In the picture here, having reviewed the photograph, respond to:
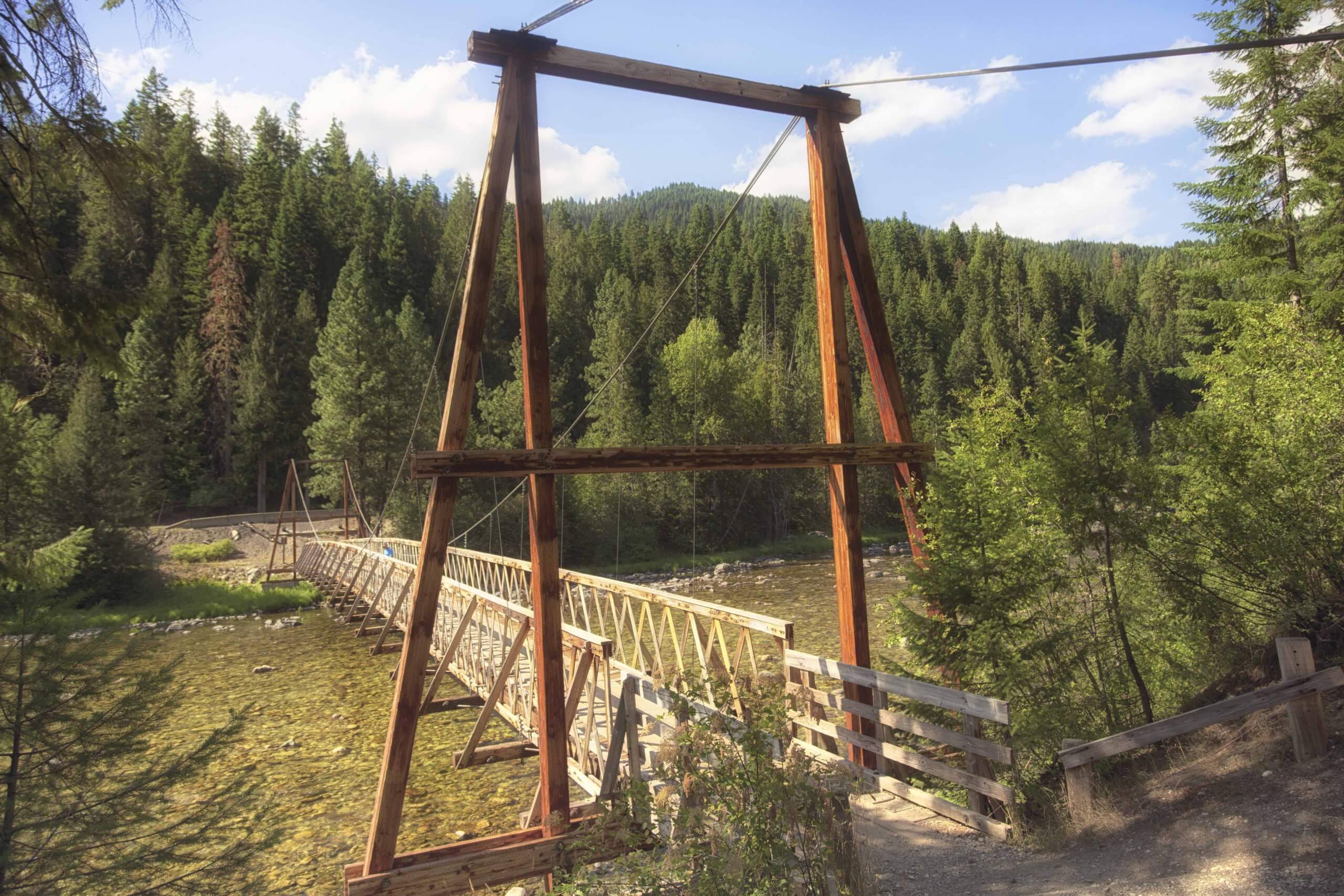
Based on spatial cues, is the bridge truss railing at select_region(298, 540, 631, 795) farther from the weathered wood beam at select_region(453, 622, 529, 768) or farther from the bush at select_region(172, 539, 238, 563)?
the bush at select_region(172, 539, 238, 563)

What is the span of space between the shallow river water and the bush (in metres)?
9.32

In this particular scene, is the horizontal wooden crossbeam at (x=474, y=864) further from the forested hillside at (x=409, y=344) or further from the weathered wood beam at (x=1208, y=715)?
the forested hillside at (x=409, y=344)

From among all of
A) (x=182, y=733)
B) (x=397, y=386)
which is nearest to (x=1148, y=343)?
(x=397, y=386)

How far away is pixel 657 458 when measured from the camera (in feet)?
20.1

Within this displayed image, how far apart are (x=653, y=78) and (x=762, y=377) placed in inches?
1271

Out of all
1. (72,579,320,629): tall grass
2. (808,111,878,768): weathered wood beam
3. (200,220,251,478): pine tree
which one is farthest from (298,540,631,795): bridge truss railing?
(200,220,251,478): pine tree

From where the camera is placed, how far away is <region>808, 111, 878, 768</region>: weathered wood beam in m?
7.02

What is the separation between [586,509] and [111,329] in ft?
93.4

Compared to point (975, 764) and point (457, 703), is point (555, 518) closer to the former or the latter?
point (975, 764)

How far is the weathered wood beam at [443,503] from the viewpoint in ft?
17.6

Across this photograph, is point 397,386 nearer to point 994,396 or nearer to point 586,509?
point 586,509

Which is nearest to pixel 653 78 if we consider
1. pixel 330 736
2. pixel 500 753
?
pixel 500 753

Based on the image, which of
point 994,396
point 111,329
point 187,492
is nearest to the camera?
point 111,329

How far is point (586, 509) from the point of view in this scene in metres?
32.2
